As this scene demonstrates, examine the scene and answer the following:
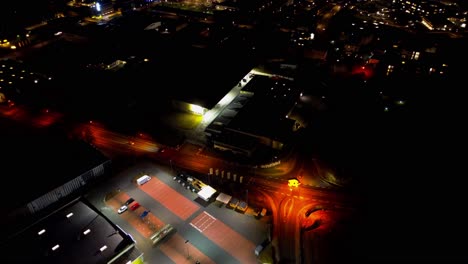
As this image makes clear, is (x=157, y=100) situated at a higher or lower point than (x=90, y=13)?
lower

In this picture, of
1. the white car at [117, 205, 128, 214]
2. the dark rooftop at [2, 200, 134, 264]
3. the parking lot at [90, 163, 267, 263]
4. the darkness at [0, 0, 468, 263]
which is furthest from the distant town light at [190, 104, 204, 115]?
the dark rooftop at [2, 200, 134, 264]

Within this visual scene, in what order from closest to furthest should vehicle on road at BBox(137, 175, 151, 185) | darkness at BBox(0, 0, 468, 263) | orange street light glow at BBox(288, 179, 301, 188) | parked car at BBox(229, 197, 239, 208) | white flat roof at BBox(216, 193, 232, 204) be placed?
darkness at BBox(0, 0, 468, 263), parked car at BBox(229, 197, 239, 208), white flat roof at BBox(216, 193, 232, 204), vehicle on road at BBox(137, 175, 151, 185), orange street light glow at BBox(288, 179, 301, 188)

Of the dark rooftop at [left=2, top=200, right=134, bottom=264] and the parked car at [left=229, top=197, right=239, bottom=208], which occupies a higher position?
the dark rooftop at [left=2, top=200, right=134, bottom=264]

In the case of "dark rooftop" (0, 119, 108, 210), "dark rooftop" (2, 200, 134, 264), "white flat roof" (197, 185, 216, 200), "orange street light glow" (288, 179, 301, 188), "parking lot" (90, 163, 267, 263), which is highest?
"dark rooftop" (0, 119, 108, 210)

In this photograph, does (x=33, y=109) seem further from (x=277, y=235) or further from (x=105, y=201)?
(x=277, y=235)

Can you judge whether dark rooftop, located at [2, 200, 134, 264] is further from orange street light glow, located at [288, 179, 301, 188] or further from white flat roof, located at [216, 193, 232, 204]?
orange street light glow, located at [288, 179, 301, 188]

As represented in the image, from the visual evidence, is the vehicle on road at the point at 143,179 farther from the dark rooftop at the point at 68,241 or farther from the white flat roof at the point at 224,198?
the white flat roof at the point at 224,198

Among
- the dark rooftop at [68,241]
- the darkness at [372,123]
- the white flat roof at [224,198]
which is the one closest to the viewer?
the dark rooftop at [68,241]

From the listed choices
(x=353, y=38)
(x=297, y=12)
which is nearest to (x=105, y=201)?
(x=353, y=38)

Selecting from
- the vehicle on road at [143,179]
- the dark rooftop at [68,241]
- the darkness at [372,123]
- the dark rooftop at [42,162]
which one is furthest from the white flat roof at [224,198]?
the dark rooftop at [42,162]

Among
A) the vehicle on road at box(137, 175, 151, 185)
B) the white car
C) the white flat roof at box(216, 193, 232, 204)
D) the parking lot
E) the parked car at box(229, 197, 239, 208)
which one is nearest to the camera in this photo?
the parking lot

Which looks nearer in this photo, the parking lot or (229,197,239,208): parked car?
the parking lot
